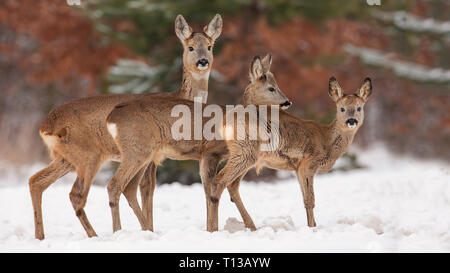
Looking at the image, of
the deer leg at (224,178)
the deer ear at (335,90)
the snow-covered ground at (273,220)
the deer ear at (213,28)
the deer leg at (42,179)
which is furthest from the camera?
the deer ear at (213,28)

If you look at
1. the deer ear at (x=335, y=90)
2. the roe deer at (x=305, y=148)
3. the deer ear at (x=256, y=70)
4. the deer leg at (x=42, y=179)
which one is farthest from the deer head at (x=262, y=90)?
the deer leg at (x=42, y=179)

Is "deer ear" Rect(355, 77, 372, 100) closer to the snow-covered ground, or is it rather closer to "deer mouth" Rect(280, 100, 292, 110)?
"deer mouth" Rect(280, 100, 292, 110)

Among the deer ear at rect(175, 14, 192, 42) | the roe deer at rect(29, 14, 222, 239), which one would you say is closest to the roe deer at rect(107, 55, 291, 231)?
the roe deer at rect(29, 14, 222, 239)

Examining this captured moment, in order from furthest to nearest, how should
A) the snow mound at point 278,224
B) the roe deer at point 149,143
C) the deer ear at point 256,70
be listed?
the deer ear at point 256,70, the snow mound at point 278,224, the roe deer at point 149,143

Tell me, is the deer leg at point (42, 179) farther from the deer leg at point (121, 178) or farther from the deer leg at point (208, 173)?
the deer leg at point (208, 173)

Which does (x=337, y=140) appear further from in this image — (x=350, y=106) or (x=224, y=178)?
(x=224, y=178)

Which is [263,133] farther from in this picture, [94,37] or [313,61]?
[94,37]

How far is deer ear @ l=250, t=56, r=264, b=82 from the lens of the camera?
27.3 ft

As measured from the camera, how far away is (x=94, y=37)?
1950 centimetres

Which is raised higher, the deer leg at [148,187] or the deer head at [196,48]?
the deer head at [196,48]

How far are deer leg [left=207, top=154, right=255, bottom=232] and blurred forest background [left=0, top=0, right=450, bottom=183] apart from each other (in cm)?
709

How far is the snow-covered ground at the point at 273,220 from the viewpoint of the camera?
21.7 feet

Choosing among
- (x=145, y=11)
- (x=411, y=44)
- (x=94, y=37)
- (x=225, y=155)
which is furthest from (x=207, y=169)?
(x=411, y=44)

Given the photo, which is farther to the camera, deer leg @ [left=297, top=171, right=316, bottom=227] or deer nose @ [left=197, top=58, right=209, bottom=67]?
deer nose @ [left=197, top=58, right=209, bottom=67]
